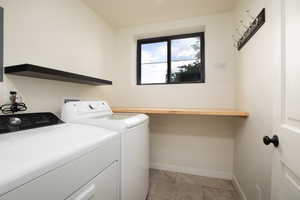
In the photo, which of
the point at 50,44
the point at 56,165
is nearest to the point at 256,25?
the point at 56,165

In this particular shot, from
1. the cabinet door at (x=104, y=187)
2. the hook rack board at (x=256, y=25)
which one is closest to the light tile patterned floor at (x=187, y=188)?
the cabinet door at (x=104, y=187)

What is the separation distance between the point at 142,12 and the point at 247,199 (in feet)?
8.52

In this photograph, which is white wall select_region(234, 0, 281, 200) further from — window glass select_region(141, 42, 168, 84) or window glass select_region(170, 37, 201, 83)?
window glass select_region(141, 42, 168, 84)

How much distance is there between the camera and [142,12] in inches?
80.8

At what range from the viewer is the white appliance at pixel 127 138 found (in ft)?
3.63

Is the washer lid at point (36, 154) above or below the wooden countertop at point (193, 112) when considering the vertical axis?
below

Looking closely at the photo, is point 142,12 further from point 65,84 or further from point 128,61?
point 65,84

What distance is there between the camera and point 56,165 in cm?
58

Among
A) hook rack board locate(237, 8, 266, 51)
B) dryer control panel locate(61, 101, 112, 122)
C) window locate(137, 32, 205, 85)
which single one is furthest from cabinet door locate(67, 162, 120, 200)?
window locate(137, 32, 205, 85)

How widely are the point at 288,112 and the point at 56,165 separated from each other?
1.08 meters

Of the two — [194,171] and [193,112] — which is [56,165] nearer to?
[193,112]

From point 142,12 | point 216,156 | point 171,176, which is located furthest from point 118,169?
point 142,12

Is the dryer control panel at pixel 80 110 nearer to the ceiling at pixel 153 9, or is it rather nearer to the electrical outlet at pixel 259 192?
the ceiling at pixel 153 9

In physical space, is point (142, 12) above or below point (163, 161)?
above
